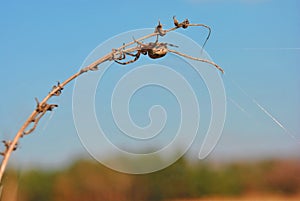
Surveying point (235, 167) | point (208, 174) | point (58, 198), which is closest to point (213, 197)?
point (208, 174)

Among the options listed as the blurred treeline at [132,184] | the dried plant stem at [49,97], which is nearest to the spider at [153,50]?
the dried plant stem at [49,97]

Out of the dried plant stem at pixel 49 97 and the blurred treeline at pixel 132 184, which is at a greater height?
the blurred treeline at pixel 132 184

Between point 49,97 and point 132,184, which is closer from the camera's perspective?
point 49,97

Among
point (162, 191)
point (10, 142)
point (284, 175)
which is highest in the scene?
point (162, 191)

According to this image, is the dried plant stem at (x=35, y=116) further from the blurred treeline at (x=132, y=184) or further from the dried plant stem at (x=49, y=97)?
the blurred treeline at (x=132, y=184)

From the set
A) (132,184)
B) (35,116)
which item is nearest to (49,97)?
(35,116)

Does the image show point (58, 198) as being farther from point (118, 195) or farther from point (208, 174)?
point (208, 174)

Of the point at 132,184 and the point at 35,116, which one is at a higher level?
the point at 132,184

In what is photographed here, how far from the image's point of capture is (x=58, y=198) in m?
1.59

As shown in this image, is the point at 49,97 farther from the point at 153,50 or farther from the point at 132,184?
the point at 132,184

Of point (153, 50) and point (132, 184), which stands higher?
point (132, 184)

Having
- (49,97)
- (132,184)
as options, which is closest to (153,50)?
(49,97)

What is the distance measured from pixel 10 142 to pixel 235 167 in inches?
35.6

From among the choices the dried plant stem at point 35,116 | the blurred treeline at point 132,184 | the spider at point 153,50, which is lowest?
the dried plant stem at point 35,116
